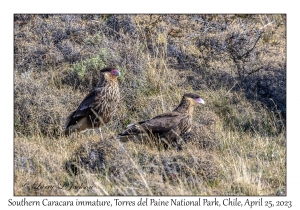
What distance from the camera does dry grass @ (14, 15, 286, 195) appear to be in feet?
22.2

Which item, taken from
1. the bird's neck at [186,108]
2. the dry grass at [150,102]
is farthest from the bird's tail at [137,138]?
the bird's neck at [186,108]

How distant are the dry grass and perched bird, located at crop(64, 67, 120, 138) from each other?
0.67ft

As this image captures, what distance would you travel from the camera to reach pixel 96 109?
345 inches

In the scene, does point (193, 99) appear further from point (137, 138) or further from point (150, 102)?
point (150, 102)

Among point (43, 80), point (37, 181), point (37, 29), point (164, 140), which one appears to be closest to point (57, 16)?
point (37, 29)

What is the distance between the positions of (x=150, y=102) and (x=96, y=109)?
134cm

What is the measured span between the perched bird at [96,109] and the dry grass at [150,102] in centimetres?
21

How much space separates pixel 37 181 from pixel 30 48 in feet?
A: 18.1

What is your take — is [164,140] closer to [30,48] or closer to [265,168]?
[265,168]

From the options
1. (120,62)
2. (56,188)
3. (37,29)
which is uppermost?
(37,29)

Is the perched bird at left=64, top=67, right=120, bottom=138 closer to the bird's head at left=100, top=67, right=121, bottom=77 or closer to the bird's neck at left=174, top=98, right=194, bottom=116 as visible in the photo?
the bird's head at left=100, top=67, right=121, bottom=77

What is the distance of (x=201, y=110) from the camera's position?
9469 mm

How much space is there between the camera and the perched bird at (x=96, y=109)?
8766mm

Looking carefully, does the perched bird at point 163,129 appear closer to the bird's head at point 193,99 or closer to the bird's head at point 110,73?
the bird's head at point 193,99
